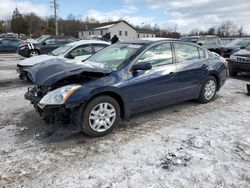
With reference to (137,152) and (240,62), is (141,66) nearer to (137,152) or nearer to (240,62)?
(137,152)

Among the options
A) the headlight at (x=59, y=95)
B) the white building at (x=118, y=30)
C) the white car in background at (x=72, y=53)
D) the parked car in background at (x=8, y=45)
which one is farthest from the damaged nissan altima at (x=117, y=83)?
the white building at (x=118, y=30)

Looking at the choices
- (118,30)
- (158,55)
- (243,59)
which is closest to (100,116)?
(158,55)

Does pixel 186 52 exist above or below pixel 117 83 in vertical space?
above

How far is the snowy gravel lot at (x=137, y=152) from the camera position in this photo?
3.00 metres

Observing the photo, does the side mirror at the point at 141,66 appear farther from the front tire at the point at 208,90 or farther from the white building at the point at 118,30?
the white building at the point at 118,30

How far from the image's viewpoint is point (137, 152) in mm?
3654

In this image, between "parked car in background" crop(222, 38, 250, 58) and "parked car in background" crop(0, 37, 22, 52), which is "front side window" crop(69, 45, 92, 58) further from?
"parked car in background" crop(0, 37, 22, 52)

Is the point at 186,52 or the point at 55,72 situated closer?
the point at 55,72

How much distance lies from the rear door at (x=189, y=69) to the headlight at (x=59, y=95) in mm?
2224

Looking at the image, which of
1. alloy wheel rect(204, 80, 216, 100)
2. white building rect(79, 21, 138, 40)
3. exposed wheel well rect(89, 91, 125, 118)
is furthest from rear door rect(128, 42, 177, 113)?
white building rect(79, 21, 138, 40)

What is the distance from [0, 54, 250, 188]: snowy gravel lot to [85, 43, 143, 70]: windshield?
114 cm

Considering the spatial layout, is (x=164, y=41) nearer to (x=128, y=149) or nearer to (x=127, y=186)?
(x=128, y=149)

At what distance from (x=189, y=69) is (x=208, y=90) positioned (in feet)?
3.21

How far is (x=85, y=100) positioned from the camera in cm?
386
